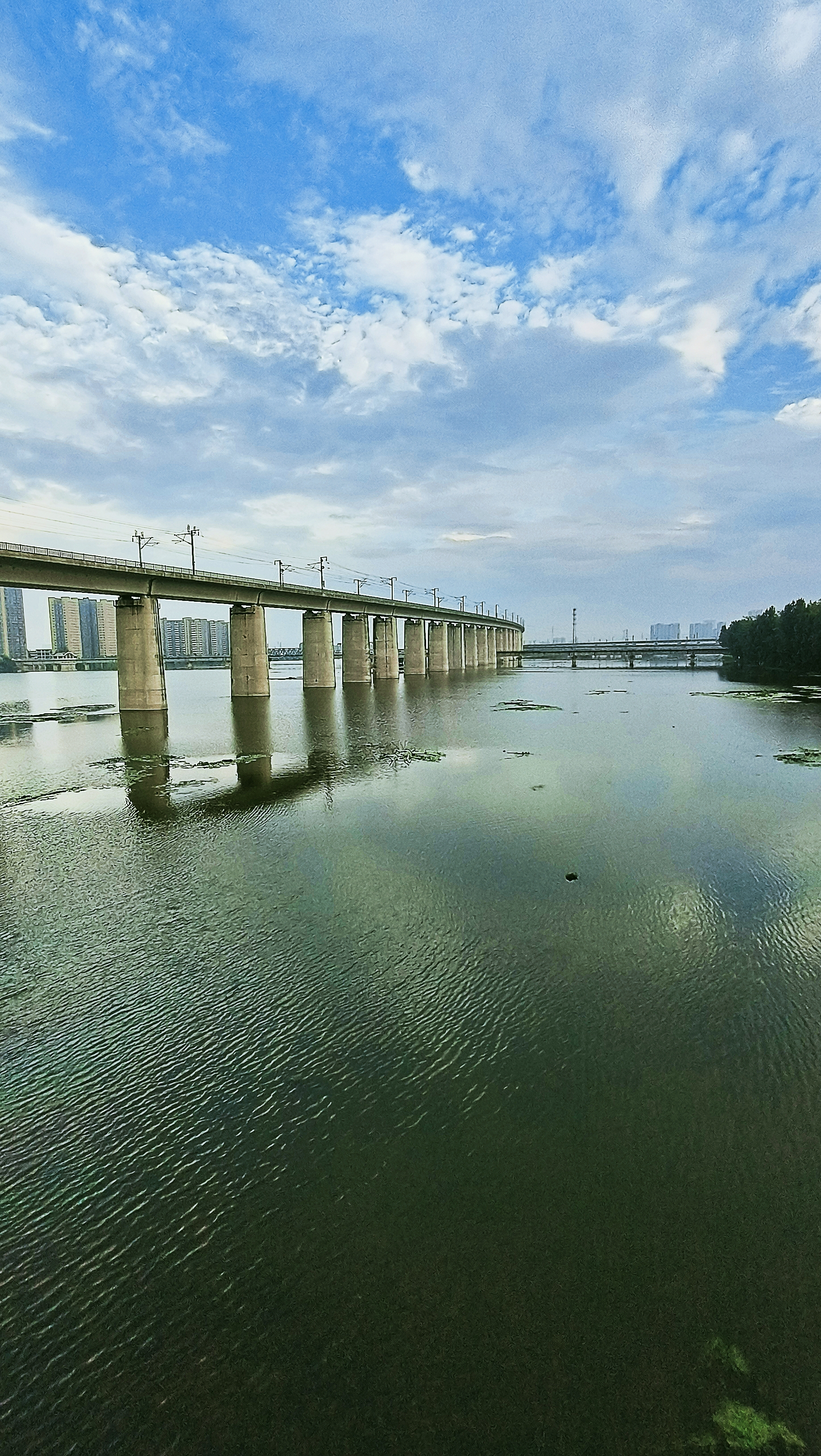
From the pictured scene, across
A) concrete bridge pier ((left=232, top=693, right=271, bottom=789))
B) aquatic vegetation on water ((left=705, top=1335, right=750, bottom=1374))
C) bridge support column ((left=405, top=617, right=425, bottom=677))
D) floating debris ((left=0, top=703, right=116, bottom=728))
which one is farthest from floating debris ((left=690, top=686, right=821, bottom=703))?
aquatic vegetation on water ((left=705, top=1335, right=750, bottom=1374))

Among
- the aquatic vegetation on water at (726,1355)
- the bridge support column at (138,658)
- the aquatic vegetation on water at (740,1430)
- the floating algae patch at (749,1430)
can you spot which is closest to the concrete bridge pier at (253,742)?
the bridge support column at (138,658)

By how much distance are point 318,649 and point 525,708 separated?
127 ft

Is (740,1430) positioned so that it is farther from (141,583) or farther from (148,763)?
(141,583)

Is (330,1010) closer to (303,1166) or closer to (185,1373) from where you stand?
(303,1166)

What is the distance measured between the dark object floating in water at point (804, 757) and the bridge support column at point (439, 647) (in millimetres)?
105721

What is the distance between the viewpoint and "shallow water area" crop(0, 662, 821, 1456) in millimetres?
4754

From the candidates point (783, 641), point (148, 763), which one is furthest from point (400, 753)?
point (783, 641)

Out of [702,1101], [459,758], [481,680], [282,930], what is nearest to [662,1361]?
[702,1101]

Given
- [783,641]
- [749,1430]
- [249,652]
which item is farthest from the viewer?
[783,641]

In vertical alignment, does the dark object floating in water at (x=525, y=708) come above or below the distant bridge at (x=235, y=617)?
below

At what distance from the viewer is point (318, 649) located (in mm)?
91812

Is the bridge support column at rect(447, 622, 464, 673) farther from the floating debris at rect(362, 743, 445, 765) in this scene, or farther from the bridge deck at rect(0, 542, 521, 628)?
the floating debris at rect(362, 743, 445, 765)

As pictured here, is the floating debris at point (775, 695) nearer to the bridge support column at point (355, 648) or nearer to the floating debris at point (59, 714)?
the bridge support column at point (355, 648)

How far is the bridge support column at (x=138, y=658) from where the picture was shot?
59.3 m
